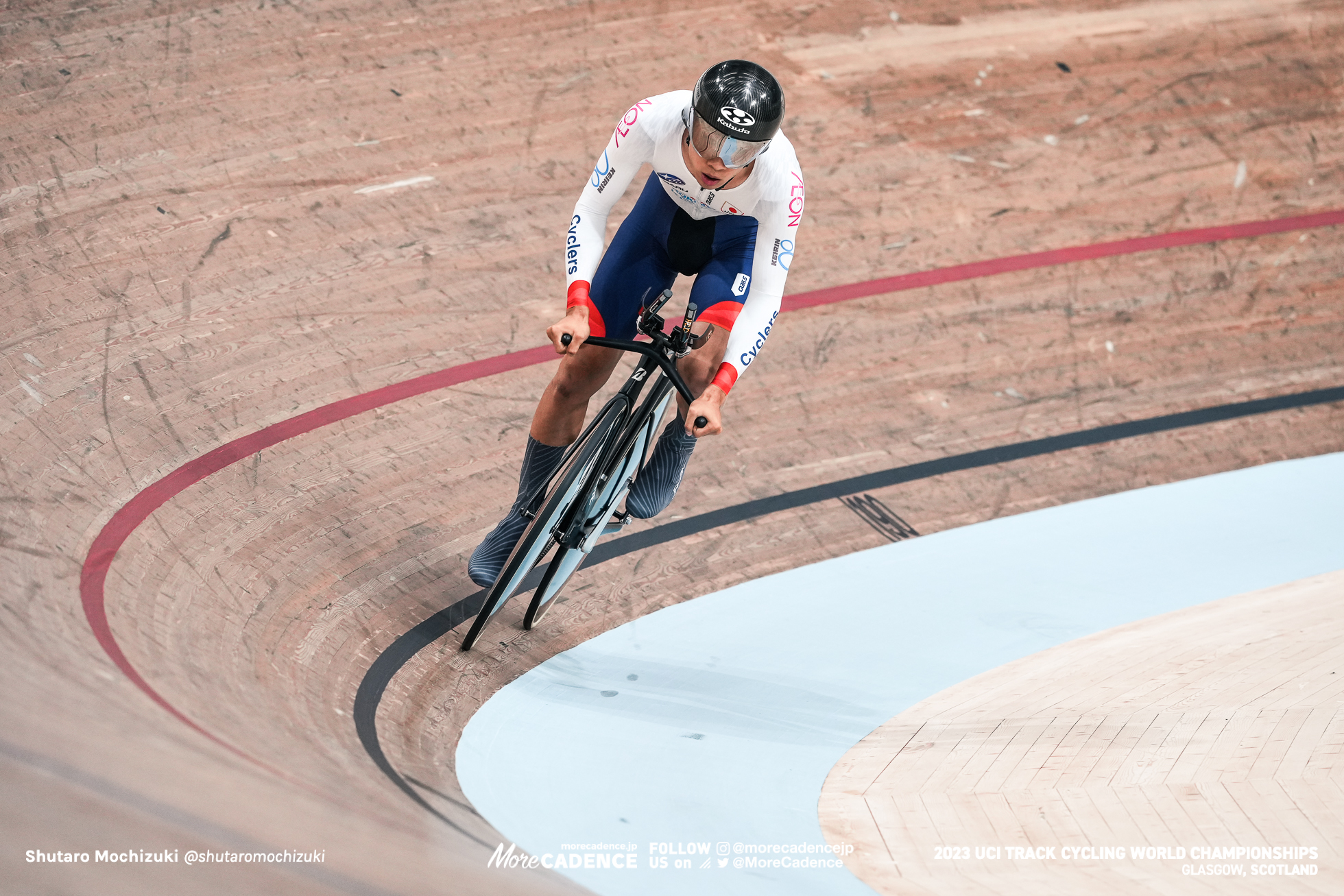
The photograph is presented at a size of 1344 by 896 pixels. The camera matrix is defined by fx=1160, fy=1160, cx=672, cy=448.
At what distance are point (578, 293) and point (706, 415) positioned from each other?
17.1 inches

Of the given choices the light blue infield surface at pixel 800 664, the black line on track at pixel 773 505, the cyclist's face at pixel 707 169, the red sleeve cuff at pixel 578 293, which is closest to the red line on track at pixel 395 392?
the black line on track at pixel 773 505

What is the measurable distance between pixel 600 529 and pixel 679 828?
31.6 inches

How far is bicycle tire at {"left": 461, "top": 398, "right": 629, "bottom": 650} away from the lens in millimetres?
2854

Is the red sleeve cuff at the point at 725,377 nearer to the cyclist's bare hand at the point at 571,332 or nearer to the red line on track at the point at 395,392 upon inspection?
the cyclist's bare hand at the point at 571,332

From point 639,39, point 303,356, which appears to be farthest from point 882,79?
point 303,356

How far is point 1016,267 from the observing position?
4.76 m

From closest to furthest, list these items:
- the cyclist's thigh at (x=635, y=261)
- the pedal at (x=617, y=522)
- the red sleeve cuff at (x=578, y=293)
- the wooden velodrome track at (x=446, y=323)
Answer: the wooden velodrome track at (x=446, y=323) < the red sleeve cuff at (x=578, y=293) < the cyclist's thigh at (x=635, y=261) < the pedal at (x=617, y=522)

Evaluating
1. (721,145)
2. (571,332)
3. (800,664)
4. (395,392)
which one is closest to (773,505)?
(800,664)

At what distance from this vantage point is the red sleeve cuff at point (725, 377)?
Answer: 2.66 m

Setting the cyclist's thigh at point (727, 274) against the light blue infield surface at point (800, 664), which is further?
the cyclist's thigh at point (727, 274)

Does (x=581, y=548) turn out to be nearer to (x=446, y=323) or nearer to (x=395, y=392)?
(x=395, y=392)

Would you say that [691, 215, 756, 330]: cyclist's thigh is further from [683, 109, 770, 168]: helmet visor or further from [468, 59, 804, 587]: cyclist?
[683, 109, 770, 168]: helmet visor

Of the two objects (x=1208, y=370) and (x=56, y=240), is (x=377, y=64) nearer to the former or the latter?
(x=56, y=240)

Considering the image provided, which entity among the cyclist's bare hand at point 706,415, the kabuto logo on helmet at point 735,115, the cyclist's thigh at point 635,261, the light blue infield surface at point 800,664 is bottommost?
the light blue infield surface at point 800,664
